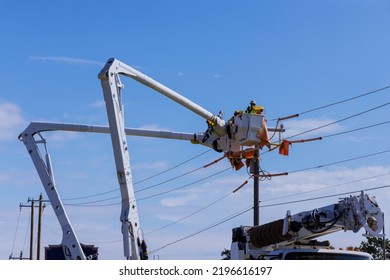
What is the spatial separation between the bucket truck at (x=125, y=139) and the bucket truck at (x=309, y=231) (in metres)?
2.32

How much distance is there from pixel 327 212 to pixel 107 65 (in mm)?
5908

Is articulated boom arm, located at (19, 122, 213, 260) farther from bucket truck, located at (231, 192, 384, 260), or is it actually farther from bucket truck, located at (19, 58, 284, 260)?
bucket truck, located at (231, 192, 384, 260)

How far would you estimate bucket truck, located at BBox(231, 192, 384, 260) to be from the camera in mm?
14570

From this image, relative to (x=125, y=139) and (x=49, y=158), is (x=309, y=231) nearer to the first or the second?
(x=125, y=139)

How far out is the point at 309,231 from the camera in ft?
50.8

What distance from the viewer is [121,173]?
16062 millimetres

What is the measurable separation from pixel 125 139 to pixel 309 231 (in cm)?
448

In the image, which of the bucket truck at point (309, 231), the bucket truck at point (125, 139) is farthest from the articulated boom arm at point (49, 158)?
the bucket truck at point (309, 231)

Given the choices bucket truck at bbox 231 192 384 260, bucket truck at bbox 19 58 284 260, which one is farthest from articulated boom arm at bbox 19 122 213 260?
bucket truck at bbox 231 192 384 260

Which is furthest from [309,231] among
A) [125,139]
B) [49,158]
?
[49,158]

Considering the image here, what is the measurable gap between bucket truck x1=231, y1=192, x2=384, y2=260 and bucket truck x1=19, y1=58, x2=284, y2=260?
91.2 inches

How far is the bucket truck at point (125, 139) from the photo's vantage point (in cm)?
1587
